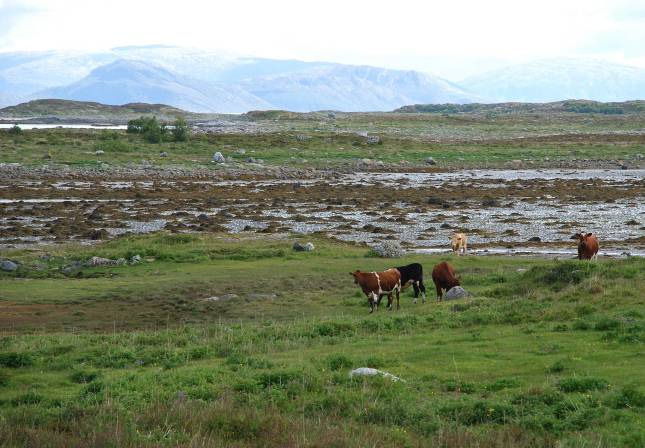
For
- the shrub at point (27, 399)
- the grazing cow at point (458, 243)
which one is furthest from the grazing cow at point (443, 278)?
the shrub at point (27, 399)

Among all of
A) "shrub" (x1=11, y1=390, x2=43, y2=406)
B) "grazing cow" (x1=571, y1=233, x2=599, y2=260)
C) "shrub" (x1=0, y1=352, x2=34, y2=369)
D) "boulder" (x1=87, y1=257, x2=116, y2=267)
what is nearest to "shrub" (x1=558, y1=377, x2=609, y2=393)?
"shrub" (x1=11, y1=390, x2=43, y2=406)

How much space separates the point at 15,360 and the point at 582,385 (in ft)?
39.4

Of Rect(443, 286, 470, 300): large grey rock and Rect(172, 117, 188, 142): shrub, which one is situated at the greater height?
Rect(172, 117, 188, 142): shrub

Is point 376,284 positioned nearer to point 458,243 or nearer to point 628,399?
point 458,243

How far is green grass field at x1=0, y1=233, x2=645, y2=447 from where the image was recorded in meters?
12.7

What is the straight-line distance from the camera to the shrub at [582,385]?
1445cm

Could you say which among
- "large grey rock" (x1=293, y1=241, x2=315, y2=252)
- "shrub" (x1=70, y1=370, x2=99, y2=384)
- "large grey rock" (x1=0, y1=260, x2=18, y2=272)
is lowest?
"large grey rock" (x1=0, y1=260, x2=18, y2=272)

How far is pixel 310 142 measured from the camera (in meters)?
106

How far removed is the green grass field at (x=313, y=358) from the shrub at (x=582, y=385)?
4cm

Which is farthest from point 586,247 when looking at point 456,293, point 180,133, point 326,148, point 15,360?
point 180,133

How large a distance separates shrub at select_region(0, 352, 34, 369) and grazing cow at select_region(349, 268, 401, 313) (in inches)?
399

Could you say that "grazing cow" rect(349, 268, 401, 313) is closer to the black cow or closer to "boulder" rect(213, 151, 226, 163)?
the black cow

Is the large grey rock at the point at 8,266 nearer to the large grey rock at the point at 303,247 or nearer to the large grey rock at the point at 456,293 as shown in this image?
the large grey rock at the point at 303,247

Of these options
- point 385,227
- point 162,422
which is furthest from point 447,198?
point 162,422
